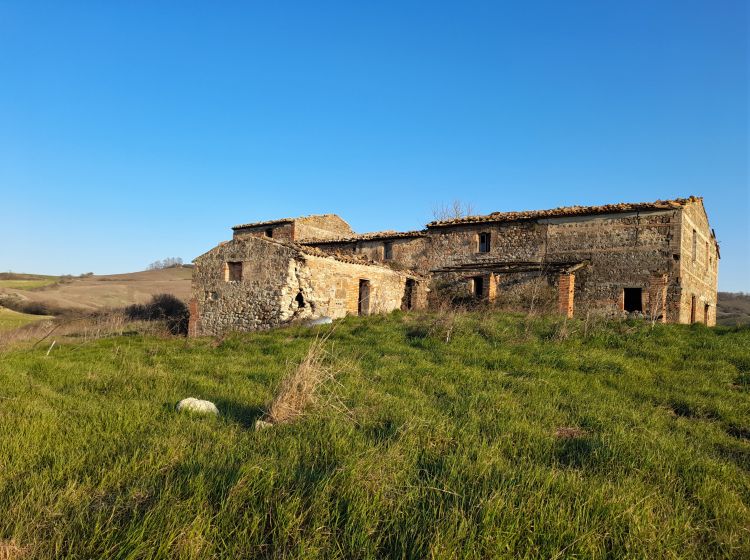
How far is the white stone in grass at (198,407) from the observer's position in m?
5.33

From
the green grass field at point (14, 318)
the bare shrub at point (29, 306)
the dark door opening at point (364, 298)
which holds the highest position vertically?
the dark door opening at point (364, 298)

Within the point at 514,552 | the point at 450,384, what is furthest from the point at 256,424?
the point at 450,384

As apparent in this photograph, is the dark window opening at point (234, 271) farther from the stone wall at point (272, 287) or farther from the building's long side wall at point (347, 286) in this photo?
the building's long side wall at point (347, 286)

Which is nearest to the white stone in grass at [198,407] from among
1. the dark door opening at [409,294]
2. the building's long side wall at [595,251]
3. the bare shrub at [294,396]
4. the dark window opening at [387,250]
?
the bare shrub at [294,396]

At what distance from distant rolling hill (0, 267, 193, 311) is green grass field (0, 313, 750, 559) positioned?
25341 mm

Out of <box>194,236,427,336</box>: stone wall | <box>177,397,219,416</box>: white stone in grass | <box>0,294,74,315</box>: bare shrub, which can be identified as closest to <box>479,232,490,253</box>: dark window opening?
<box>194,236,427,336</box>: stone wall

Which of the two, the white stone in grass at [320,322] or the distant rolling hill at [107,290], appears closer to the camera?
the white stone in grass at [320,322]

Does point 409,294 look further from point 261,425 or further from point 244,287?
point 261,425

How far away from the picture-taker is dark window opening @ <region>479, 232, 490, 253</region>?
843 inches

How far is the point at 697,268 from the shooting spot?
19547 millimetres

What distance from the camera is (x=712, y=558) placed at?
2.97 metres

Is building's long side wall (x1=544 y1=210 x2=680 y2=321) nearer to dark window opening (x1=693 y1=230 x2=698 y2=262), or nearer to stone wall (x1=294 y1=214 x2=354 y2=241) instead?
dark window opening (x1=693 y1=230 x2=698 y2=262)

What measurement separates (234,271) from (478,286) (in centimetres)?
1051

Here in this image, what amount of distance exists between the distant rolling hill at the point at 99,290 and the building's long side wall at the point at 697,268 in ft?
85.6
